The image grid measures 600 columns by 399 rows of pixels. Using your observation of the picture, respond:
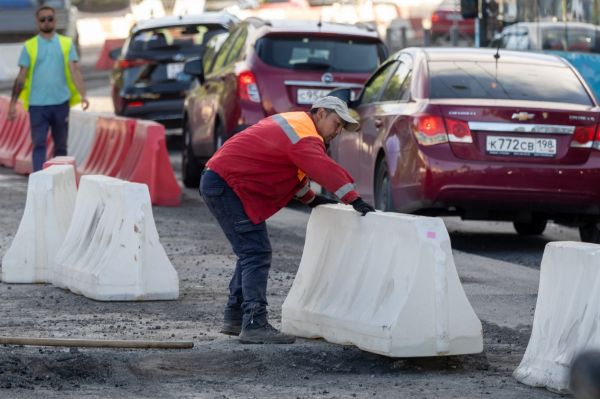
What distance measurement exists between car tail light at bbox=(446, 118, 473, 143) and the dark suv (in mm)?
3617

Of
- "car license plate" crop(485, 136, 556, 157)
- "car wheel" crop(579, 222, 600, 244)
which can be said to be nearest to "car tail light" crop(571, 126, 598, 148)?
"car license plate" crop(485, 136, 556, 157)

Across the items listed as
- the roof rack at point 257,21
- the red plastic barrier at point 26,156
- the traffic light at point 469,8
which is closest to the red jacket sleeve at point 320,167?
the roof rack at point 257,21

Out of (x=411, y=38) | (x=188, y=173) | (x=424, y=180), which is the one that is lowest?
(x=411, y=38)

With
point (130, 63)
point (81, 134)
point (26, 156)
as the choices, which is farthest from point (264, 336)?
point (130, 63)

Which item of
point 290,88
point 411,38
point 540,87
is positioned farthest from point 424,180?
point 411,38

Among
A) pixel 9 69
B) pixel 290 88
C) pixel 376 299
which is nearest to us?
pixel 376 299

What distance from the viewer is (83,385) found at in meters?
7.36

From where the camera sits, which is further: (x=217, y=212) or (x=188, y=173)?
(x=188, y=173)

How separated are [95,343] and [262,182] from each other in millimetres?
1150

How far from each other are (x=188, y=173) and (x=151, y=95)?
3846 mm

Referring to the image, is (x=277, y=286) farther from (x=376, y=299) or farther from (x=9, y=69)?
(x=9, y=69)

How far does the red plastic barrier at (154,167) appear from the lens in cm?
1609

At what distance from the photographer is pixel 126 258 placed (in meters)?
9.82

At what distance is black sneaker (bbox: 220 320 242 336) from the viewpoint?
865cm
